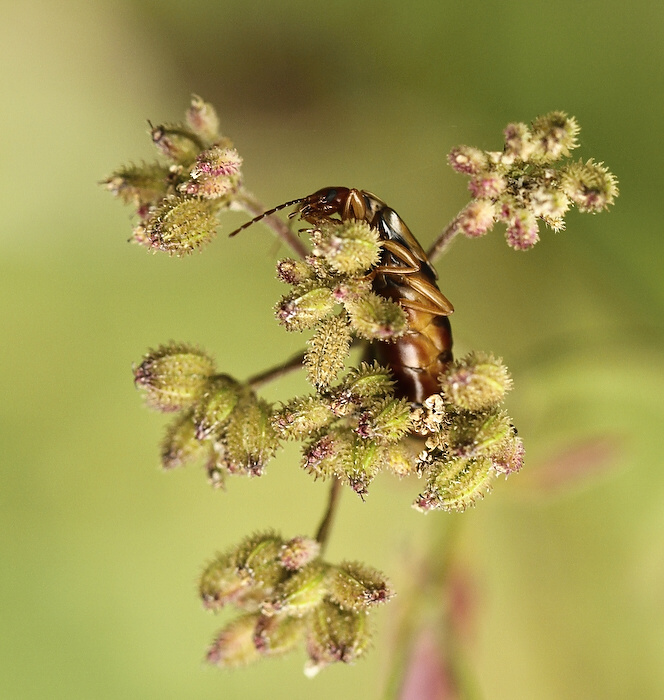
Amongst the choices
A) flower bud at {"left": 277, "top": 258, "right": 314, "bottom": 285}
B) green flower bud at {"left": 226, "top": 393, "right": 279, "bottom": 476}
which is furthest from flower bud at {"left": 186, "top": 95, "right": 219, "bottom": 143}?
green flower bud at {"left": 226, "top": 393, "right": 279, "bottom": 476}

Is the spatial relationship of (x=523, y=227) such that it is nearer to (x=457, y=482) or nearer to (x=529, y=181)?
(x=529, y=181)

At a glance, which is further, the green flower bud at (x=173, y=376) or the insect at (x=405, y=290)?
the green flower bud at (x=173, y=376)

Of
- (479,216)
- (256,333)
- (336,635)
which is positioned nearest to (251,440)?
(336,635)

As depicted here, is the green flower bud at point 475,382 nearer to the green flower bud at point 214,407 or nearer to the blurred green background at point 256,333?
the green flower bud at point 214,407

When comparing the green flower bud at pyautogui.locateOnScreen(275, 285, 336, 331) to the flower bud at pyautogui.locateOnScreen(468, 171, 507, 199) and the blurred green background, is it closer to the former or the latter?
the flower bud at pyautogui.locateOnScreen(468, 171, 507, 199)

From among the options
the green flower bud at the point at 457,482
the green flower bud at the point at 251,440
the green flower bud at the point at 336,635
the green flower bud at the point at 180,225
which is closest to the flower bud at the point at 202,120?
→ the green flower bud at the point at 180,225
